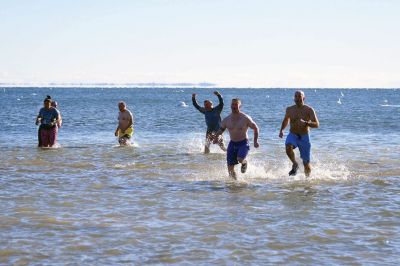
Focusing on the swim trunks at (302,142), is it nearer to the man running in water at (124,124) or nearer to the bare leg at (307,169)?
the bare leg at (307,169)

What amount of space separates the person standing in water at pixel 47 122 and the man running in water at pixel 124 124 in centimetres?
181

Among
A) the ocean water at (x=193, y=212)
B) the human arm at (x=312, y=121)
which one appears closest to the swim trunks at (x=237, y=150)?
the ocean water at (x=193, y=212)

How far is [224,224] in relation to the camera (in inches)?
336

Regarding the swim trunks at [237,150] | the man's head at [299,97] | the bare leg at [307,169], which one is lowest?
the bare leg at [307,169]

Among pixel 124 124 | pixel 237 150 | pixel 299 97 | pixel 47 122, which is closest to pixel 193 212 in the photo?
pixel 237 150

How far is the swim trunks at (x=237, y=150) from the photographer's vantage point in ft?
40.9

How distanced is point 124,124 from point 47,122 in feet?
7.29

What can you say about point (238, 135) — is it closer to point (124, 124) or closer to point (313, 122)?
point (313, 122)

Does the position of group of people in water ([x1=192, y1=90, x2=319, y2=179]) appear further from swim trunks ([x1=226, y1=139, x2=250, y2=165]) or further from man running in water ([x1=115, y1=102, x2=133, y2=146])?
man running in water ([x1=115, y1=102, x2=133, y2=146])

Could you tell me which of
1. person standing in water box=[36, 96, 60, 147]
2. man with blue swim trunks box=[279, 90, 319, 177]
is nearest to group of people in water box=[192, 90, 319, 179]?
man with blue swim trunks box=[279, 90, 319, 177]

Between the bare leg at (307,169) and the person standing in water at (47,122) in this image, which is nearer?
the bare leg at (307,169)

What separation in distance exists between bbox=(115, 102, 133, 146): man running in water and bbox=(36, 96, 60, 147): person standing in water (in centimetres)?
181

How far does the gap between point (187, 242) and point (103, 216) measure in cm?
182

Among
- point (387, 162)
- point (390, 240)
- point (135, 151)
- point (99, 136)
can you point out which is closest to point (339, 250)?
point (390, 240)
